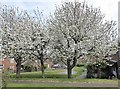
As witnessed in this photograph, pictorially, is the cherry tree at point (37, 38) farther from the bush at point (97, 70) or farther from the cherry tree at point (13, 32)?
the bush at point (97, 70)

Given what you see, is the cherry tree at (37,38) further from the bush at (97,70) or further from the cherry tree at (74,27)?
the bush at (97,70)

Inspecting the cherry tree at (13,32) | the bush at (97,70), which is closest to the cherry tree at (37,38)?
the cherry tree at (13,32)

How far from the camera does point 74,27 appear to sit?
30.3m

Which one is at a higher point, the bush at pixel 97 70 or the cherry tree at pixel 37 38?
the cherry tree at pixel 37 38

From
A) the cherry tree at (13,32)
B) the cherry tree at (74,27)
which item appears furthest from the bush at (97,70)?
the cherry tree at (13,32)

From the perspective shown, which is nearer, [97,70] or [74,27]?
[74,27]

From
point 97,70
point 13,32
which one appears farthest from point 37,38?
point 97,70

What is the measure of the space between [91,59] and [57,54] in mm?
4454

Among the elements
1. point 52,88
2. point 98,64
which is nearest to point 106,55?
point 98,64

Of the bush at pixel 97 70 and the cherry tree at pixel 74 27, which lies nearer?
the cherry tree at pixel 74 27

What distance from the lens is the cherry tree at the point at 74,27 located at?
30.5 meters

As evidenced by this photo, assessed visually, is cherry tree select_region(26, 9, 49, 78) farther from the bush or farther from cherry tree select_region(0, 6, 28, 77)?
the bush

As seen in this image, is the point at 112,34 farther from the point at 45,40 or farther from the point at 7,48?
the point at 7,48

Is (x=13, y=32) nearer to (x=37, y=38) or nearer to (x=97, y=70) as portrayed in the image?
(x=37, y=38)
